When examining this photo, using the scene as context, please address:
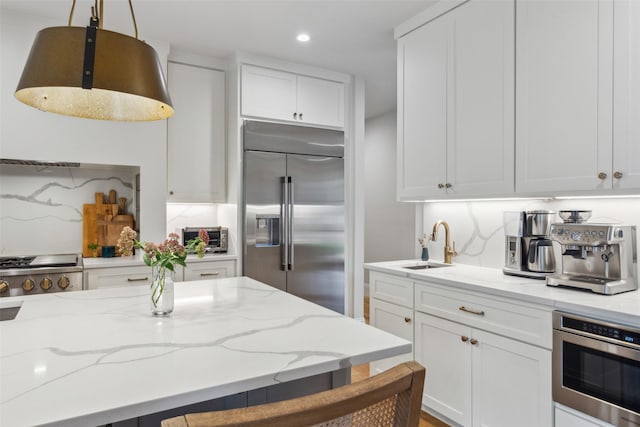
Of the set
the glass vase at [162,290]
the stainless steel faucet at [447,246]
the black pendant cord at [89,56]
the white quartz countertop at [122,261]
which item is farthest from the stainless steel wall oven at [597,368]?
the white quartz countertop at [122,261]

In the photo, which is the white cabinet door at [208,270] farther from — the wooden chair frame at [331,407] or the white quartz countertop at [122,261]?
the wooden chair frame at [331,407]

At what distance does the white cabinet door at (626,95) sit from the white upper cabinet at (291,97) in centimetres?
256

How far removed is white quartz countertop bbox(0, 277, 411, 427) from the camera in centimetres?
88

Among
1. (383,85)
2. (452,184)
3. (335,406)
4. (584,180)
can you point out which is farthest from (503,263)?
(383,85)

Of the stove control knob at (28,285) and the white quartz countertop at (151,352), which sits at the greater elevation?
the white quartz countertop at (151,352)

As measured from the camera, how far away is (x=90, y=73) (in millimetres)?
1152

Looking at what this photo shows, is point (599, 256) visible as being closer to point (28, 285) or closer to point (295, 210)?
point (295, 210)

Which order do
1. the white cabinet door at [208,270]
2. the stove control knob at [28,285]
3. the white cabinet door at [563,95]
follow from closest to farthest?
the white cabinet door at [563,95] < the stove control knob at [28,285] < the white cabinet door at [208,270]

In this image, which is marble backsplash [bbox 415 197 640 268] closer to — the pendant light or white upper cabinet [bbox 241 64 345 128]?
white upper cabinet [bbox 241 64 345 128]

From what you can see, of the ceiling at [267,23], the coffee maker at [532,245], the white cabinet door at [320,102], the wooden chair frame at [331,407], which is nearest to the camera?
the wooden chair frame at [331,407]

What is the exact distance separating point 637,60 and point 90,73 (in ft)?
7.00

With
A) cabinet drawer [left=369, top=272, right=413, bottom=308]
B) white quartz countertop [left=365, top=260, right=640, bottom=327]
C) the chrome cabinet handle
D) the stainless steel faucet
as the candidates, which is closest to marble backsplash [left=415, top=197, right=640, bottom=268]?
the stainless steel faucet

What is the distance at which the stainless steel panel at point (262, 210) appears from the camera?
3.53 metres

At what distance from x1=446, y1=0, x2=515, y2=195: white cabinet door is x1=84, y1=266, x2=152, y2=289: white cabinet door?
2321mm
